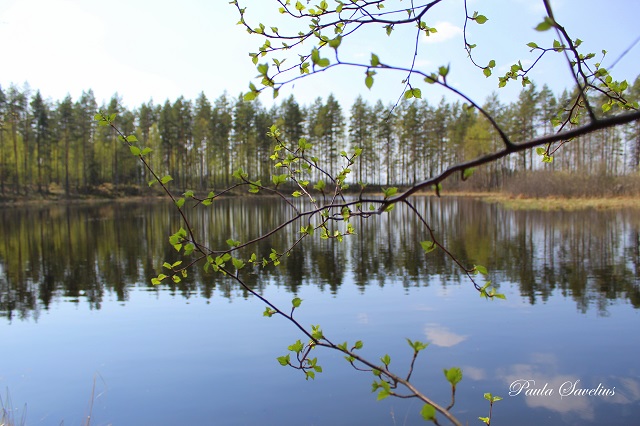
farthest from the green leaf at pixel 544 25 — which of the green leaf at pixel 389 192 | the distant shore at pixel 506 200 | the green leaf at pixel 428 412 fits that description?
the distant shore at pixel 506 200

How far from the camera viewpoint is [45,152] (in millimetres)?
61969

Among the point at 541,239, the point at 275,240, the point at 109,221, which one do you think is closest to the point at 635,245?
the point at 541,239

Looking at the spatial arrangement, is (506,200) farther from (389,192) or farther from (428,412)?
(428,412)

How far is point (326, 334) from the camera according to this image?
8.85 meters

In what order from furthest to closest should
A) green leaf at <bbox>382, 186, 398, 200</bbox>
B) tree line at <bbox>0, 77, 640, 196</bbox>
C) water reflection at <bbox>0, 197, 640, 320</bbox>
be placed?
tree line at <bbox>0, 77, 640, 196</bbox> → water reflection at <bbox>0, 197, 640, 320</bbox> → green leaf at <bbox>382, 186, 398, 200</bbox>

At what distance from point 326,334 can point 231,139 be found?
73936mm

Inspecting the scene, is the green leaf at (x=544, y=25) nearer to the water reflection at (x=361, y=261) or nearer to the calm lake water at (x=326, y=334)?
the calm lake water at (x=326, y=334)

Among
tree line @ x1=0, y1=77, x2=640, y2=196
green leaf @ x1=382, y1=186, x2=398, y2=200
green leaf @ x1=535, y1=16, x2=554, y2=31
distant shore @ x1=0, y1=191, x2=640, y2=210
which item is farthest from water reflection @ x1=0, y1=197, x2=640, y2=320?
tree line @ x1=0, y1=77, x2=640, y2=196

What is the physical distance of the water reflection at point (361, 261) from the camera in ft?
42.1

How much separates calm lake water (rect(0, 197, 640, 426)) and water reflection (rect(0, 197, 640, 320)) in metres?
0.11

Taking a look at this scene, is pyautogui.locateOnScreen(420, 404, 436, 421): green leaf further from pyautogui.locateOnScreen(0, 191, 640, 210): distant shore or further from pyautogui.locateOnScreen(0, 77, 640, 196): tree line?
pyautogui.locateOnScreen(0, 77, 640, 196): tree line

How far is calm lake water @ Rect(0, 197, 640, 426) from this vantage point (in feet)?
21.5

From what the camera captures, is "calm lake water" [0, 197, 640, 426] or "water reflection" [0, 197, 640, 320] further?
"water reflection" [0, 197, 640, 320]

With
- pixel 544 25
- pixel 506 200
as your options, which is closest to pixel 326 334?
pixel 544 25
